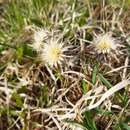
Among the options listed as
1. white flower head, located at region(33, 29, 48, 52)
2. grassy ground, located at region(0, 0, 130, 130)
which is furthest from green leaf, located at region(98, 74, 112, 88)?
white flower head, located at region(33, 29, 48, 52)

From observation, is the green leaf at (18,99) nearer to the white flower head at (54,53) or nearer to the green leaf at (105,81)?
the white flower head at (54,53)

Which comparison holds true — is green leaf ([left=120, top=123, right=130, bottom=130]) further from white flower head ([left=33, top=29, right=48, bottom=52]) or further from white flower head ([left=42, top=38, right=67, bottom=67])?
white flower head ([left=33, top=29, right=48, bottom=52])

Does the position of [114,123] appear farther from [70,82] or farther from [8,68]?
[8,68]

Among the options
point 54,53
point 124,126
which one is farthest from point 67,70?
point 124,126

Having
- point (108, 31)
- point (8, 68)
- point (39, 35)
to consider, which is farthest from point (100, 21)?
point (8, 68)

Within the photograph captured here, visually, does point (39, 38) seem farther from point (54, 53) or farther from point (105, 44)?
point (105, 44)

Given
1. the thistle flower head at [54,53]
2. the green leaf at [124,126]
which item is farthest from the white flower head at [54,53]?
the green leaf at [124,126]

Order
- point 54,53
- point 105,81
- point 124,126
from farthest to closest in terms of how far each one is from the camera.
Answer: point 54,53 < point 105,81 < point 124,126
